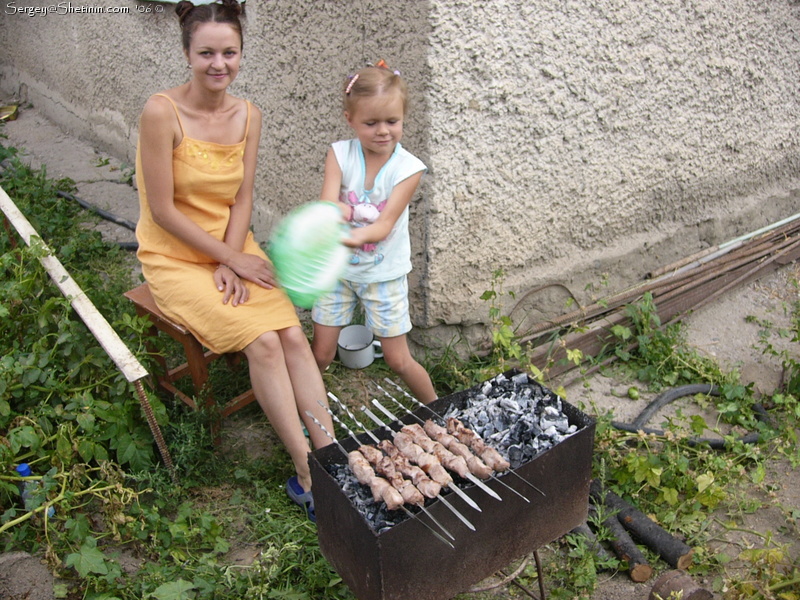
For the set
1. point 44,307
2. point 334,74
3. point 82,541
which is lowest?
point 82,541

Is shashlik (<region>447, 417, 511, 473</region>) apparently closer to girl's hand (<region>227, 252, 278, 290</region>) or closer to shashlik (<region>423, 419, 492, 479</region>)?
shashlik (<region>423, 419, 492, 479</region>)

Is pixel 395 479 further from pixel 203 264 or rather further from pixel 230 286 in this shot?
pixel 203 264

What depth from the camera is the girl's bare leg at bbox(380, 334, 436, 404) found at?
3031mm

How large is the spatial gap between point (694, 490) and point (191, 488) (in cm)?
215

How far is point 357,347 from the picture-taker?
3.65 metres

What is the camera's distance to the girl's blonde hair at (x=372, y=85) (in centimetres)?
252

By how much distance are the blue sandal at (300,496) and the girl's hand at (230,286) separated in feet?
2.59

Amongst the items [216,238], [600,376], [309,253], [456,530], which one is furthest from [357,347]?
[456,530]

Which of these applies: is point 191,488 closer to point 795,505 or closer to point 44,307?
point 44,307

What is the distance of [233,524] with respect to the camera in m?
2.81

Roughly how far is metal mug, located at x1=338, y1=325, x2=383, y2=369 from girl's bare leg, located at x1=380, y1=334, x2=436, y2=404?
48 cm

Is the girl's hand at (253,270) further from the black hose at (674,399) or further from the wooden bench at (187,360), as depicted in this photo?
the black hose at (674,399)

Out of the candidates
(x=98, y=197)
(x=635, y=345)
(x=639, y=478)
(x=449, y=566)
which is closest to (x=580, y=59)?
(x=635, y=345)

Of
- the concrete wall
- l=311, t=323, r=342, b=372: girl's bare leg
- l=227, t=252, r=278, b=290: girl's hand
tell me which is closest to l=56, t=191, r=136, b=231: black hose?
the concrete wall
